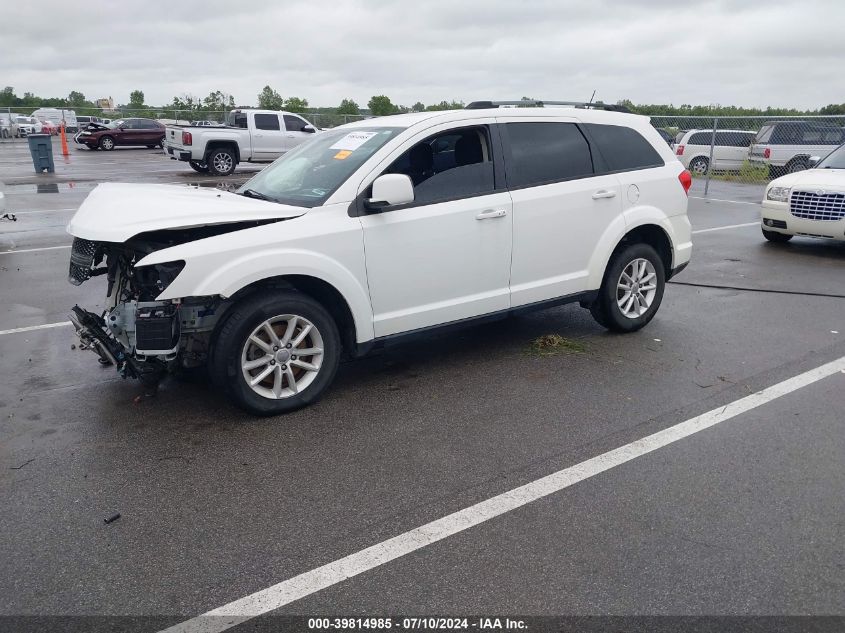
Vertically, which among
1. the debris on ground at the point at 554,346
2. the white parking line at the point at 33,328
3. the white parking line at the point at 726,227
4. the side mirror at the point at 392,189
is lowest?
the white parking line at the point at 726,227

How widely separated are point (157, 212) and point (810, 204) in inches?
353

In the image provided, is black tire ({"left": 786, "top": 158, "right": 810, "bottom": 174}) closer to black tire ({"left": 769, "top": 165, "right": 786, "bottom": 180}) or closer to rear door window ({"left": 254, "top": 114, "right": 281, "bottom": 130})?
black tire ({"left": 769, "top": 165, "right": 786, "bottom": 180})

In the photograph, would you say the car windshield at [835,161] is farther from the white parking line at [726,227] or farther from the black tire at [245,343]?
the black tire at [245,343]

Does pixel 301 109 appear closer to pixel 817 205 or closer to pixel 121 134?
pixel 121 134

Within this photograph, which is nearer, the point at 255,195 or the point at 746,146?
the point at 255,195

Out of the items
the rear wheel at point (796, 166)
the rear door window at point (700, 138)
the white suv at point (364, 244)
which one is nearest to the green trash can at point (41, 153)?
the white suv at point (364, 244)

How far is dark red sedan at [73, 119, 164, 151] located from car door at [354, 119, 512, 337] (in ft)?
103

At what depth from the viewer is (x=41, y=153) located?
2188cm

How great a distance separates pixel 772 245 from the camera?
10.8m

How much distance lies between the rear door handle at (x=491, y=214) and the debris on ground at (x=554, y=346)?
A: 126 centimetres

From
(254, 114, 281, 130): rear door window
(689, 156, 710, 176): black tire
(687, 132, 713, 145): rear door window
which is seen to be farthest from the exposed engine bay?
(689, 156, 710, 176): black tire

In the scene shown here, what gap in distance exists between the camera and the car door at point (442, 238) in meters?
4.87

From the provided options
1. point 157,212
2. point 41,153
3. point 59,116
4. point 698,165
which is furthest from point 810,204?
point 59,116

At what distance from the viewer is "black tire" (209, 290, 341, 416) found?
4.37 metres
